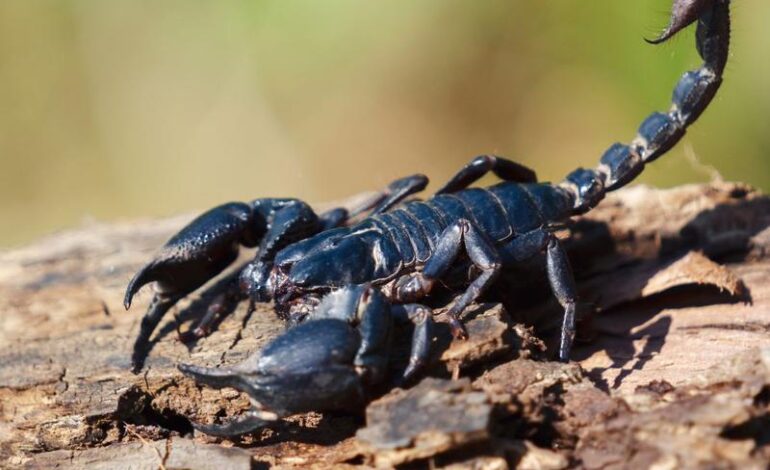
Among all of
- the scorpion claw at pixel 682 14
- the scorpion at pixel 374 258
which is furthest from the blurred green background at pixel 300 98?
the scorpion claw at pixel 682 14

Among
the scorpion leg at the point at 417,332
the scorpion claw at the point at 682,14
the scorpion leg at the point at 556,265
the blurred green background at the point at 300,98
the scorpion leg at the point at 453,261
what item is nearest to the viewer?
the scorpion leg at the point at 417,332

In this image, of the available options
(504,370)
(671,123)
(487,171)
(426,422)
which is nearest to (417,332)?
(504,370)

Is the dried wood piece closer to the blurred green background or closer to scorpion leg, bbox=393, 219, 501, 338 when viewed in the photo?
scorpion leg, bbox=393, 219, 501, 338

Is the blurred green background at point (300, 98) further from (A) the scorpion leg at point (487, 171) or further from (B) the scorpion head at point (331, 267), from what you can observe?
(B) the scorpion head at point (331, 267)

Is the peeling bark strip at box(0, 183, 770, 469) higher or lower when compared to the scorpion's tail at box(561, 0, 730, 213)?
→ lower

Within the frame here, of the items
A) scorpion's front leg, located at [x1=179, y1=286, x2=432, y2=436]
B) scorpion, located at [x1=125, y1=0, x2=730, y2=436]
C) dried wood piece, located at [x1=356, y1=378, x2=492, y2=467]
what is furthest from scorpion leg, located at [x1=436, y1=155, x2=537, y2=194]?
dried wood piece, located at [x1=356, y1=378, x2=492, y2=467]

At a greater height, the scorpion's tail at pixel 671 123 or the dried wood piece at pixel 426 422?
the scorpion's tail at pixel 671 123

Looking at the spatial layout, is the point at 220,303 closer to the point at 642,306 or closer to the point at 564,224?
the point at 564,224
